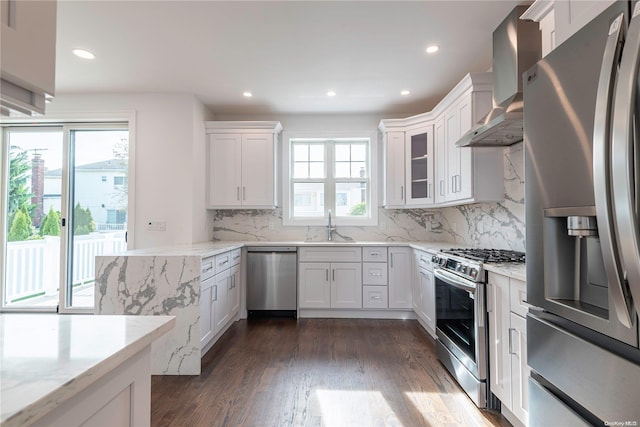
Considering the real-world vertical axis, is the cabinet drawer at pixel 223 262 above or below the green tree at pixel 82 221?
below

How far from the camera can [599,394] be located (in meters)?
0.76

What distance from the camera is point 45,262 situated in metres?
3.74

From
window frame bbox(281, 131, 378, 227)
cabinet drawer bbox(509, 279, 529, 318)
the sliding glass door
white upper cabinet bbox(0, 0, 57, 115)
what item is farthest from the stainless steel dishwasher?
white upper cabinet bbox(0, 0, 57, 115)

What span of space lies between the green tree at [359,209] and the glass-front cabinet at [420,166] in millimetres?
719

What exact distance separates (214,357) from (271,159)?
243cm

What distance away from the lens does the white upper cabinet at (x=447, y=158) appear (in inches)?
106

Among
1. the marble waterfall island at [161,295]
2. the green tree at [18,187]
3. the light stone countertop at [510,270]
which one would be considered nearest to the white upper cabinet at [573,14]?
the light stone countertop at [510,270]

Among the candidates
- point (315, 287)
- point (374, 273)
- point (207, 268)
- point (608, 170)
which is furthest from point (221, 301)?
point (608, 170)

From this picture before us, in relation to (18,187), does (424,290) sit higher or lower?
lower

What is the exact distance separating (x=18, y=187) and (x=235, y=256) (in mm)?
2892

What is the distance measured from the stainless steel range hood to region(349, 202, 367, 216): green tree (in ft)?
6.83

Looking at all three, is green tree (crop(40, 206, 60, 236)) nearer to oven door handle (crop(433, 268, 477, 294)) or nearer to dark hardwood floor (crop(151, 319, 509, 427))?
dark hardwood floor (crop(151, 319, 509, 427))

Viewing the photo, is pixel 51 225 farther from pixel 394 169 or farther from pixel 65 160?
pixel 394 169

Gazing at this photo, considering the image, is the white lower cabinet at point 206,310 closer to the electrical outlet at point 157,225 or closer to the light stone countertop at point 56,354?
the electrical outlet at point 157,225
